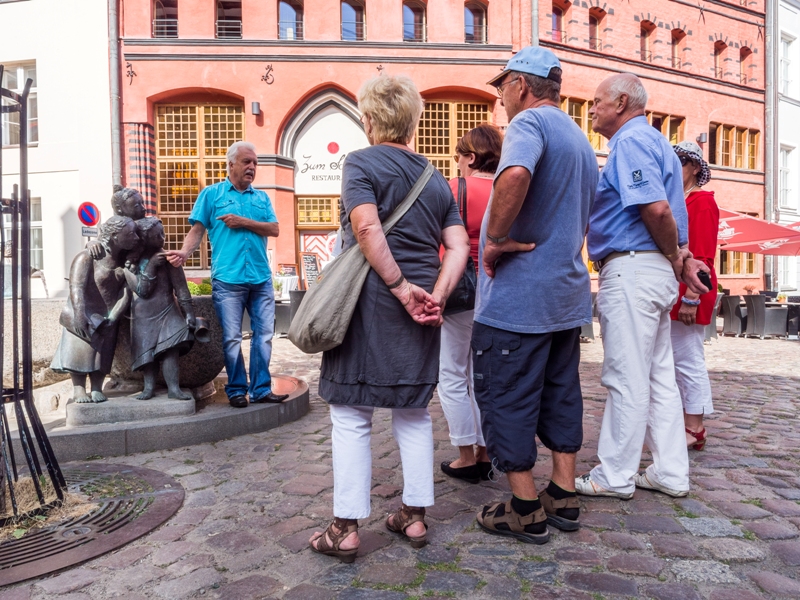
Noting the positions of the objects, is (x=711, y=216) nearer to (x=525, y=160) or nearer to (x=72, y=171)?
(x=525, y=160)

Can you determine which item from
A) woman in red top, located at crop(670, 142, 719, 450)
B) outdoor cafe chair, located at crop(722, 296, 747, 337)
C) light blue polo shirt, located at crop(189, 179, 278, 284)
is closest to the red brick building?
outdoor cafe chair, located at crop(722, 296, 747, 337)

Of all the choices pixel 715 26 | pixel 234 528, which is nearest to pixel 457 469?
pixel 234 528

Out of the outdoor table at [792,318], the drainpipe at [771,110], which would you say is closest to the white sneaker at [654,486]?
the outdoor table at [792,318]

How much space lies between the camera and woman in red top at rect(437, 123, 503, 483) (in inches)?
129

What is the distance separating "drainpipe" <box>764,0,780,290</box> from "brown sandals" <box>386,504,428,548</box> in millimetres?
26294

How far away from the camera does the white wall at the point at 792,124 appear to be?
24.8 metres

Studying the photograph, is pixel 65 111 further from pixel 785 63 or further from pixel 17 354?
pixel 785 63

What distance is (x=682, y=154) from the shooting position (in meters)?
3.86

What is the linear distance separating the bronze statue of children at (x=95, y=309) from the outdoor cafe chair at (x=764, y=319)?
12.8 meters

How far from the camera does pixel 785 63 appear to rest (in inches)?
1000

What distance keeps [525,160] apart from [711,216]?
196 centimetres

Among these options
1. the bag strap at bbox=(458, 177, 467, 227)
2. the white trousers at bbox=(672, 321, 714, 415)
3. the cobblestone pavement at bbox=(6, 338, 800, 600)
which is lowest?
the cobblestone pavement at bbox=(6, 338, 800, 600)

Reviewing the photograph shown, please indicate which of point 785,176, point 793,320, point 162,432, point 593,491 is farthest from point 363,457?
point 785,176

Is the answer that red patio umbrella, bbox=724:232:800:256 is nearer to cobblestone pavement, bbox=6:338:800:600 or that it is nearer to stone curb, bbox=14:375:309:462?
cobblestone pavement, bbox=6:338:800:600
